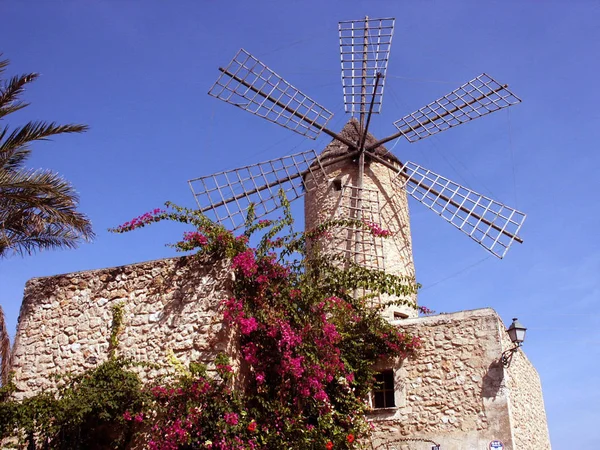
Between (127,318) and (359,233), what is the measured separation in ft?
17.4

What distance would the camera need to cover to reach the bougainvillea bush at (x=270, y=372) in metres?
6.76

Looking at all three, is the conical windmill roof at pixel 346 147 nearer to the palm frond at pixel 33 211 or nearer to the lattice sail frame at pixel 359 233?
the lattice sail frame at pixel 359 233

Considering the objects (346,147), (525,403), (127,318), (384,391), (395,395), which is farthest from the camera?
(346,147)

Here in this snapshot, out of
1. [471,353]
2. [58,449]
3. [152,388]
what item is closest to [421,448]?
[471,353]

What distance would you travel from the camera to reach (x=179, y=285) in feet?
25.0

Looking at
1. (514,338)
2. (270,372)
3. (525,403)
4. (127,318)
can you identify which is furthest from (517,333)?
(127,318)

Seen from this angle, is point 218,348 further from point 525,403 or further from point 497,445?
point 525,403

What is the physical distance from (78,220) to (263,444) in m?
3.85

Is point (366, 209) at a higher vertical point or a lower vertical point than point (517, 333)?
higher

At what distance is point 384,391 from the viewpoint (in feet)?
30.4

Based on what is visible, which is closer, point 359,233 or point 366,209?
point 359,233

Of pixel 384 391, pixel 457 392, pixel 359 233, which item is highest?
pixel 359 233

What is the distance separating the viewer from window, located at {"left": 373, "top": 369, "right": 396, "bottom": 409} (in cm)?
917

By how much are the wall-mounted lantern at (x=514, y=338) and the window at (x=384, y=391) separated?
64.6 inches
